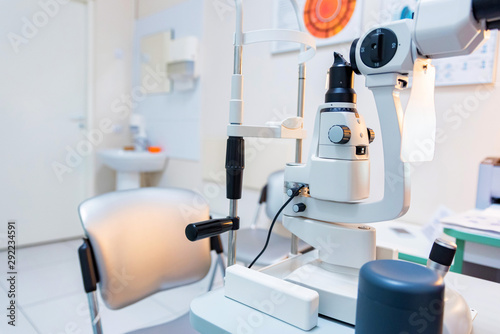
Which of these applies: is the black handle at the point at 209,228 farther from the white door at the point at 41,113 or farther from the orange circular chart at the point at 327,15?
the white door at the point at 41,113

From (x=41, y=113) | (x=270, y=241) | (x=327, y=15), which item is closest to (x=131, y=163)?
(x=41, y=113)

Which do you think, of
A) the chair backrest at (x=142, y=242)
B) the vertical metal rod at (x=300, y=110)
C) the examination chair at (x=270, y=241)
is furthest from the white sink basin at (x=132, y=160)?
the vertical metal rod at (x=300, y=110)

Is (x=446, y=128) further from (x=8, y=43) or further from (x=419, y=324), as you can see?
(x=8, y=43)

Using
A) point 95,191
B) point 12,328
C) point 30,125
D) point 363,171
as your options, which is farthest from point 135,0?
point 363,171

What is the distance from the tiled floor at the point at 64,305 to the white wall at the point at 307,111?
2.59ft

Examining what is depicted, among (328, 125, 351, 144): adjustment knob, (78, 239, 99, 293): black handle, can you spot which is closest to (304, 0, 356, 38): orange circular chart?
(328, 125, 351, 144): adjustment knob

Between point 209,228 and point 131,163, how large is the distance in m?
2.35

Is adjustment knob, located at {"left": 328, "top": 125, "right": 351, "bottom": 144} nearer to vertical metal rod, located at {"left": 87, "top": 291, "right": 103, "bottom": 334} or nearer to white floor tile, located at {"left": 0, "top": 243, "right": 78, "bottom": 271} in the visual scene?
vertical metal rod, located at {"left": 87, "top": 291, "right": 103, "bottom": 334}

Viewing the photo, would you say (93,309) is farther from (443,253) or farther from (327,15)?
(327,15)

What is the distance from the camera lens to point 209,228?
1.98 ft

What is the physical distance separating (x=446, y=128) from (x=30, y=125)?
9.27ft

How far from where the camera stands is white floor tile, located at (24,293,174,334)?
1.67 meters

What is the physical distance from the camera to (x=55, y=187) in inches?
113

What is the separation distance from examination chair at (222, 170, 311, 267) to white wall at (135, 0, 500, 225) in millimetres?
249
